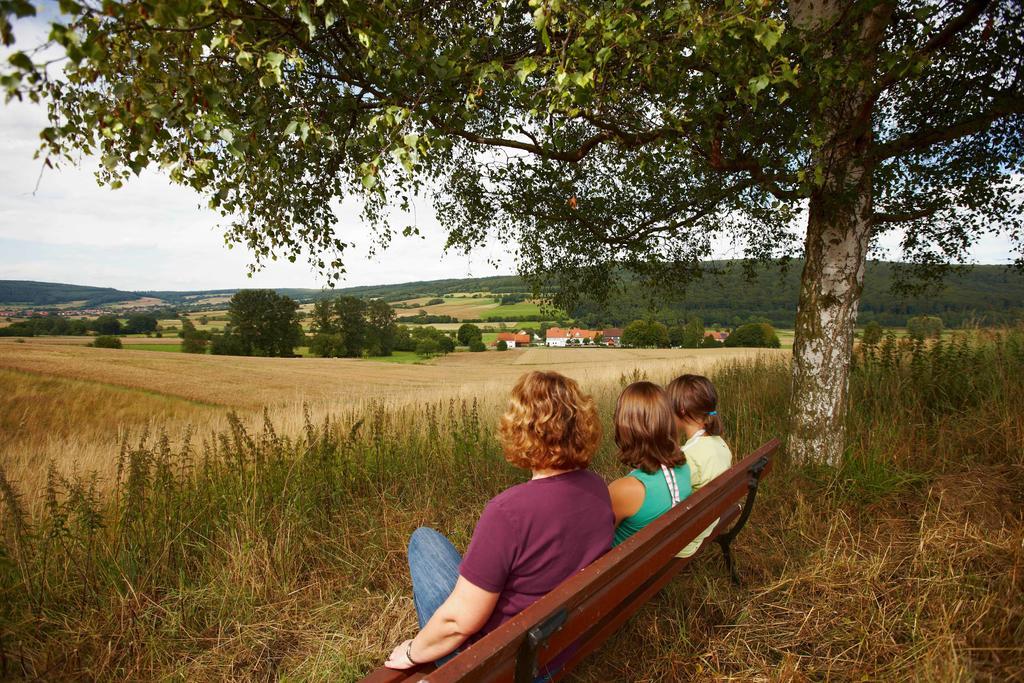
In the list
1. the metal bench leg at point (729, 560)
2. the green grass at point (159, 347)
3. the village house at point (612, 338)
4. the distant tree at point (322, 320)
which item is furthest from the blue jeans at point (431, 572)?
the distant tree at point (322, 320)

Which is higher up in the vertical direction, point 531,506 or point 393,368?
point 531,506

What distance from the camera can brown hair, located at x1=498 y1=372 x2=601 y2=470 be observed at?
6.07 ft

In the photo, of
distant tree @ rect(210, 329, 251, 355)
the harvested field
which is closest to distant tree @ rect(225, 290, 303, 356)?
distant tree @ rect(210, 329, 251, 355)

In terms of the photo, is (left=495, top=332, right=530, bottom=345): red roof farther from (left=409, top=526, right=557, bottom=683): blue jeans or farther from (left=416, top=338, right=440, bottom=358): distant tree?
(left=409, top=526, right=557, bottom=683): blue jeans

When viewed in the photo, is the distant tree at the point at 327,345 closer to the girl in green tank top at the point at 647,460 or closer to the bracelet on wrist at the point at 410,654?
the girl in green tank top at the point at 647,460

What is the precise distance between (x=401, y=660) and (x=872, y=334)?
827 cm

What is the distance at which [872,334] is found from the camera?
729 centimetres

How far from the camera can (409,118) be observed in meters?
3.13

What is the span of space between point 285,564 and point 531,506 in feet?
8.96

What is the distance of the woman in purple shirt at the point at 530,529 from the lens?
62.9 inches

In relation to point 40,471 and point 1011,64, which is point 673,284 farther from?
point 40,471

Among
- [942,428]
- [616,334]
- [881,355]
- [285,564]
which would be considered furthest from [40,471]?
[616,334]

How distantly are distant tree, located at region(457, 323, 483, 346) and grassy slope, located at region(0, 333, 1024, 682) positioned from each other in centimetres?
5285

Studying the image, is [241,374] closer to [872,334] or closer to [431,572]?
[872,334]
